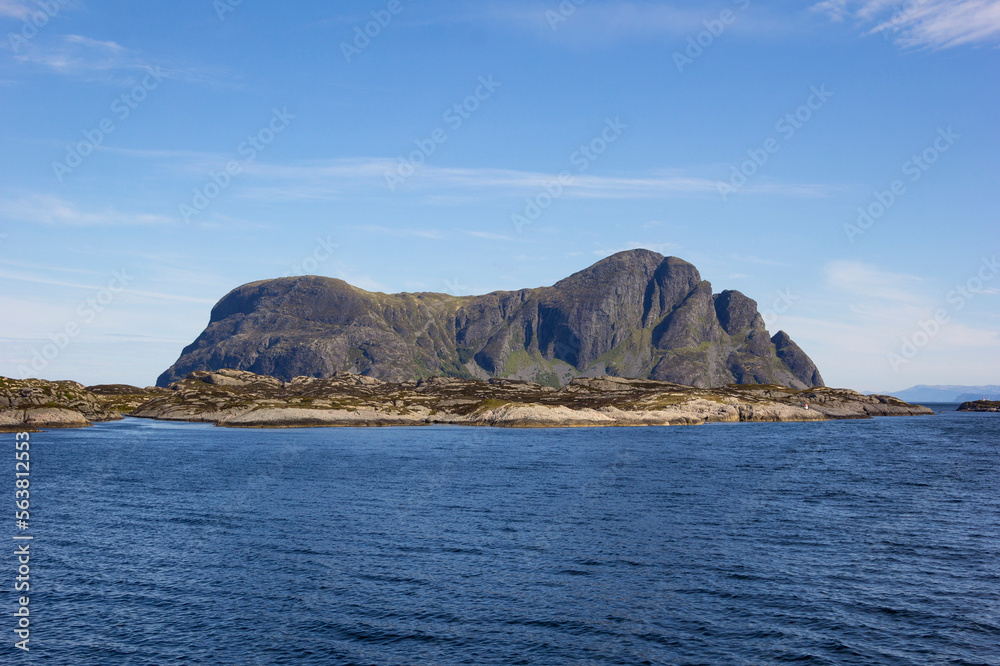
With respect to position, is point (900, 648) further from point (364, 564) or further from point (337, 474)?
point (337, 474)

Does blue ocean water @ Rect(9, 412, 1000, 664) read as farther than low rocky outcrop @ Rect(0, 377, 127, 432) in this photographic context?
No

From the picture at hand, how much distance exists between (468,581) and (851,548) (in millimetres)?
25318

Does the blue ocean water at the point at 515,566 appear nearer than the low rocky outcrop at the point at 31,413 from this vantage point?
Yes

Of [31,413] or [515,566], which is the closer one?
[515,566]

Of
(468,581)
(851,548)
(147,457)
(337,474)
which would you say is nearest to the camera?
(468,581)

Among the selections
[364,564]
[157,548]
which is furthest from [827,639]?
[157,548]

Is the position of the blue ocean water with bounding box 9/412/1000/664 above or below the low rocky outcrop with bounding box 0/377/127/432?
below

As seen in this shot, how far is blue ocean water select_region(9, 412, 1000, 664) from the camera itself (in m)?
29.1

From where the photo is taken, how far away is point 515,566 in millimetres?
40438

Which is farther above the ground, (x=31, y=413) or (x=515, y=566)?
(x=31, y=413)

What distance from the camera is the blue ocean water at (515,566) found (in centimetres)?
2908

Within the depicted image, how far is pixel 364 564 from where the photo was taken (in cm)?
4100

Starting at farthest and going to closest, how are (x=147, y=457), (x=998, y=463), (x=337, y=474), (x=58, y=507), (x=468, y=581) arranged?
(x=147, y=457), (x=998, y=463), (x=337, y=474), (x=58, y=507), (x=468, y=581)

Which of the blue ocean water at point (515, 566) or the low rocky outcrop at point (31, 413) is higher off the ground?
the low rocky outcrop at point (31, 413)
